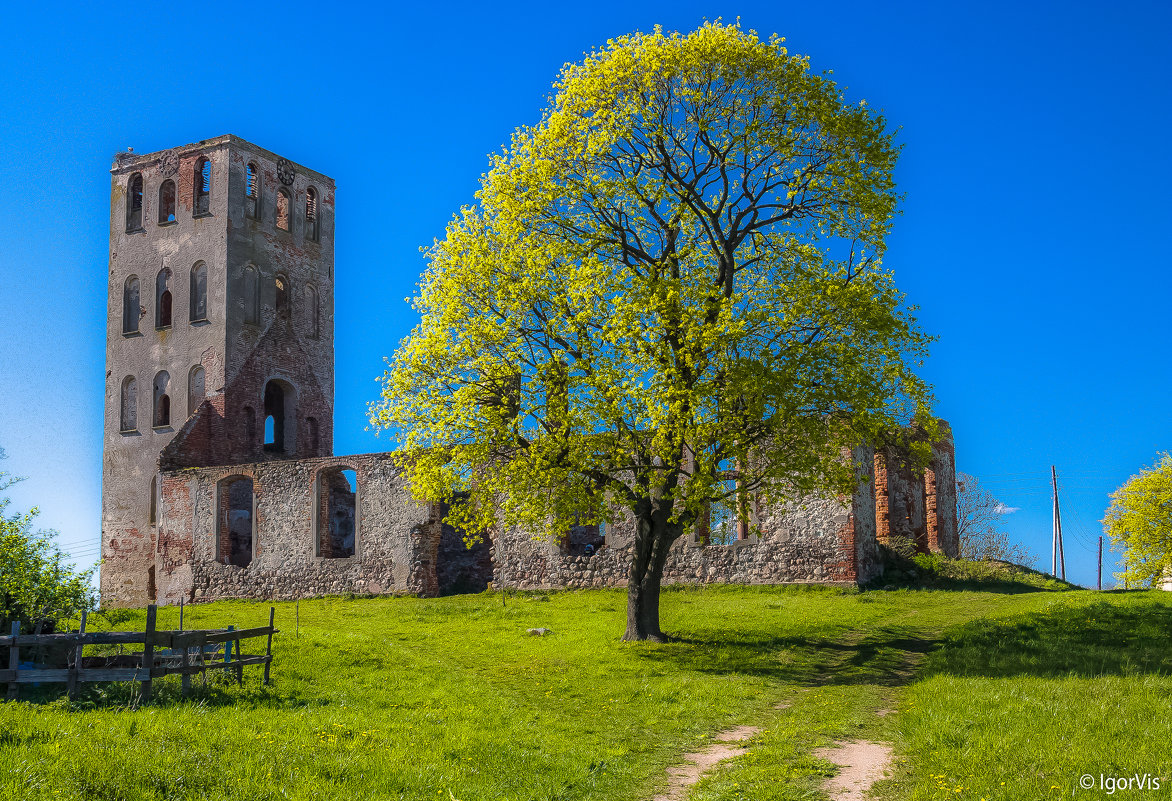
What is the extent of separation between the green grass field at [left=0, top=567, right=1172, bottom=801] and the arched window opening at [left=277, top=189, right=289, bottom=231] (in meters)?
25.9

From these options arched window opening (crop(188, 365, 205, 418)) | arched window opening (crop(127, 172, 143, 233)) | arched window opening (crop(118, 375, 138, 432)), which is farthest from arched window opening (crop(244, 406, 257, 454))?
arched window opening (crop(127, 172, 143, 233))

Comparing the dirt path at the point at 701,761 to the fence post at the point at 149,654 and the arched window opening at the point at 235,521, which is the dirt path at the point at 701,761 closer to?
the fence post at the point at 149,654

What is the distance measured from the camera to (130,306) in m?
42.7

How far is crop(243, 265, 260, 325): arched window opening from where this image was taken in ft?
132

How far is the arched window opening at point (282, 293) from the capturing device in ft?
137

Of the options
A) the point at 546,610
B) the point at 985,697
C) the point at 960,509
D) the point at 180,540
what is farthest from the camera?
the point at 960,509

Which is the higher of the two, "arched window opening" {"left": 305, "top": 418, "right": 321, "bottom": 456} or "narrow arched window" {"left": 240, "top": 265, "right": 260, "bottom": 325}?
"narrow arched window" {"left": 240, "top": 265, "right": 260, "bottom": 325}

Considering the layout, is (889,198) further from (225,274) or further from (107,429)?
(107,429)

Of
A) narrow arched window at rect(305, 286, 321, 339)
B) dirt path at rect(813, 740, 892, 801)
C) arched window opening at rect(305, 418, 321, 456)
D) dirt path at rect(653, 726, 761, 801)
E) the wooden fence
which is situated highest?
narrow arched window at rect(305, 286, 321, 339)

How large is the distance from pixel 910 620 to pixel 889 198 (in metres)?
9.16

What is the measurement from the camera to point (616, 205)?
62.2 feet

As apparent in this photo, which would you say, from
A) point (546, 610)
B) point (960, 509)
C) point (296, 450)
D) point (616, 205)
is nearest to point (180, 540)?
point (296, 450)

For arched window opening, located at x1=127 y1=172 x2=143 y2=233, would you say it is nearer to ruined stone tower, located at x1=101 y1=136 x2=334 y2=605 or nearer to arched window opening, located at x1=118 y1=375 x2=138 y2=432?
ruined stone tower, located at x1=101 y1=136 x2=334 y2=605

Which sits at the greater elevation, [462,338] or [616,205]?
[616,205]
